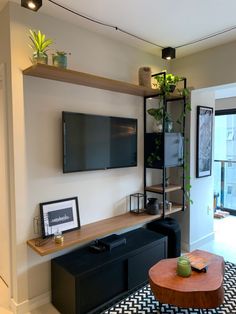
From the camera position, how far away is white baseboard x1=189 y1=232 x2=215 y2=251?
3.55 metres

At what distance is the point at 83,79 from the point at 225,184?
13.7ft

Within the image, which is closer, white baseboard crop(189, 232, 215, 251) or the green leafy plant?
the green leafy plant

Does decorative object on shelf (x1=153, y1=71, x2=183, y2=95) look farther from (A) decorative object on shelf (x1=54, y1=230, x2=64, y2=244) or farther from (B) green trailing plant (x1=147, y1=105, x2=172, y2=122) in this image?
(A) decorative object on shelf (x1=54, y1=230, x2=64, y2=244)

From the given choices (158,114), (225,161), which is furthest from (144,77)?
(225,161)

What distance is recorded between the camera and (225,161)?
537cm

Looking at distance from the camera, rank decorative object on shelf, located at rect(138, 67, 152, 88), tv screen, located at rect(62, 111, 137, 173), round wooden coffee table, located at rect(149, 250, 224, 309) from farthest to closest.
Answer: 1. decorative object on shelf, located at rect(138, 67, 152, 88)
2. tv screen, located at rect(62, 111, 137, 173)
3. round wooden coffee table, located at rect(149, 250, 224, 309)

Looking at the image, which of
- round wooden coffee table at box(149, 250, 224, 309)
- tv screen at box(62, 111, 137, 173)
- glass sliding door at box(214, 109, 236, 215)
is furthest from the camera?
glass sliding door at box(214, 109, 236, 215)

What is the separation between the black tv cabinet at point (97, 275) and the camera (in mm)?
2137

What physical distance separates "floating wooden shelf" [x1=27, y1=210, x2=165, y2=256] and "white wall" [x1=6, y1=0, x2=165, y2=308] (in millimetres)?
112

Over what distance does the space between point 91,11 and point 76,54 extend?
430 mm

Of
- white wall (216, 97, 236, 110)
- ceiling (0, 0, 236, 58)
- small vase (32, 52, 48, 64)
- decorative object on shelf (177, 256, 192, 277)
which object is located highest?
ceiling (0, 0, 236, 58)

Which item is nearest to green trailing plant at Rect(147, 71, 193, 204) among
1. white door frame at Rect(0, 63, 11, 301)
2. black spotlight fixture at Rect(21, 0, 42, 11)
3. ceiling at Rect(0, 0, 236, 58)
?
ceiling at Rect(0, 0, 236, 58)

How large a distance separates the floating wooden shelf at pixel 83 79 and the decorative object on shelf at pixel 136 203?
125 cm

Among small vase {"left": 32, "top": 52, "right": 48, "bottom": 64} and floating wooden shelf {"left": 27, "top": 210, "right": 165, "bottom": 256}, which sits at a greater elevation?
small vase {"left": 32, "top": 52, "right": 48, "bottom": 64}
